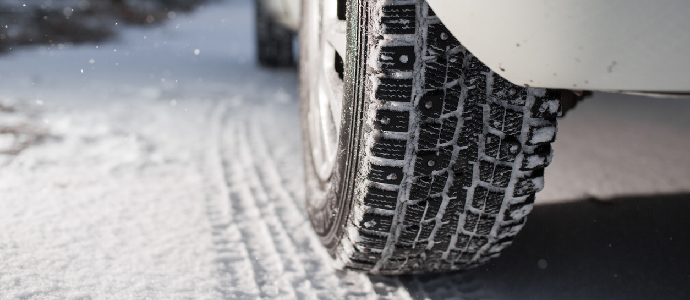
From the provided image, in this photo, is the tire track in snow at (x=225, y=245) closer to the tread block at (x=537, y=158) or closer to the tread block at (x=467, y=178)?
the tread block at (x=467, y=178)

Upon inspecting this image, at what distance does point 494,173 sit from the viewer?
0.93m

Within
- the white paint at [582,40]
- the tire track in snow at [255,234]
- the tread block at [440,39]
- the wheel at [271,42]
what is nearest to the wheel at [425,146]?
the tread block at [440,39]

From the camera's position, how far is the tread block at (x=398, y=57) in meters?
0.82

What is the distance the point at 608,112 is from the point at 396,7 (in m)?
2.90

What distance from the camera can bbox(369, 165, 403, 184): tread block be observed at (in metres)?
0.90

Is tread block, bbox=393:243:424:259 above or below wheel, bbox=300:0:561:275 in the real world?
below

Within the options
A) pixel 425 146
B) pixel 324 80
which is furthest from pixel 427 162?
pixel 324 80

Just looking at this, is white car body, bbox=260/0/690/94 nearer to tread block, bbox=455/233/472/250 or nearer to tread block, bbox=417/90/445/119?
tread block, bbox=417/90/445/119

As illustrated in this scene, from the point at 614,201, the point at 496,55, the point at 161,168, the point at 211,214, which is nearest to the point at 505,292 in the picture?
the point at 496,55

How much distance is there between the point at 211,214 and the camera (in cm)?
155

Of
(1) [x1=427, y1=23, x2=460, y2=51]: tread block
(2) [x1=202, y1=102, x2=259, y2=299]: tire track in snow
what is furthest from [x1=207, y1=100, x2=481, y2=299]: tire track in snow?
(1) [x1=427, y1=23, x2=460, y2=51]: tread block

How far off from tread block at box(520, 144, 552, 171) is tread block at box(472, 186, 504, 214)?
0.28ft

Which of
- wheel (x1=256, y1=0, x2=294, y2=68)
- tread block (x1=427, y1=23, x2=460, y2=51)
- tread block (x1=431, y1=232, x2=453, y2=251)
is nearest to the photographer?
tread block (x1=427, y1=23, x2=460, y2=51)

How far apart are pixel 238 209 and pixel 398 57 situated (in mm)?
1010
